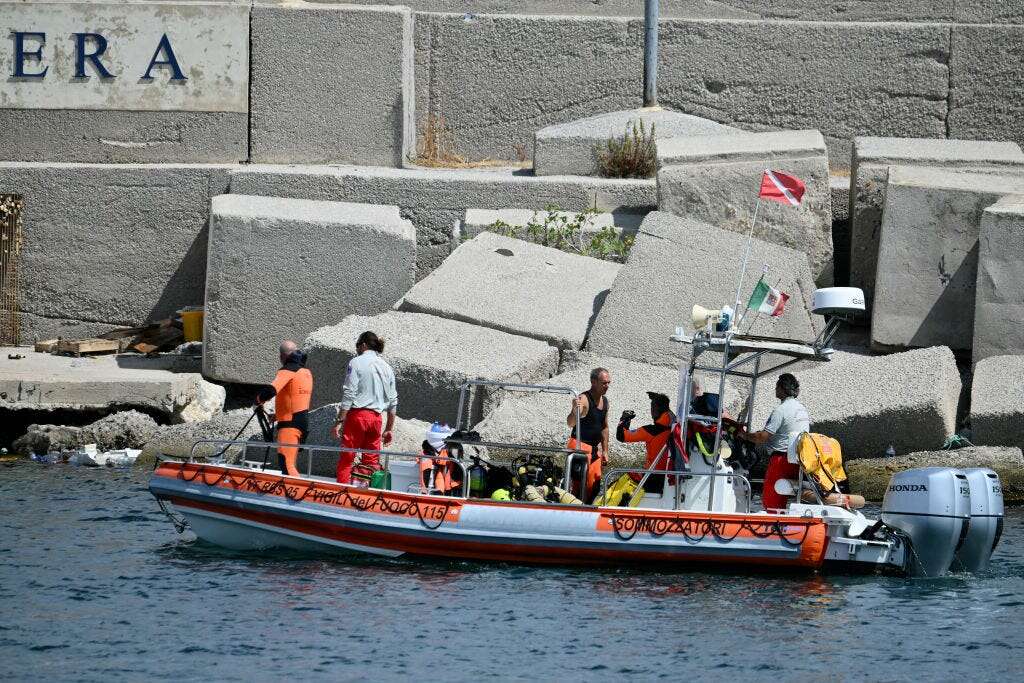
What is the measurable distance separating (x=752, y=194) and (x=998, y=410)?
3.92 m

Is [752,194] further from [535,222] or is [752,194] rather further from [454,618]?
[454,618]

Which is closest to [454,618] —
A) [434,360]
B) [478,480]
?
[478,480]

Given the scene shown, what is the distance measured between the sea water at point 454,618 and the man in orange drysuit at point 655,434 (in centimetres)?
83

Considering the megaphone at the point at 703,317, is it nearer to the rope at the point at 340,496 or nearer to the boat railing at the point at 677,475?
the boat railing at the point at 677,475

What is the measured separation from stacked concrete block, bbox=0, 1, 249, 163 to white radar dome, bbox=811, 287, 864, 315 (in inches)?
372

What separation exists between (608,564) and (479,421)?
3477 millimetres

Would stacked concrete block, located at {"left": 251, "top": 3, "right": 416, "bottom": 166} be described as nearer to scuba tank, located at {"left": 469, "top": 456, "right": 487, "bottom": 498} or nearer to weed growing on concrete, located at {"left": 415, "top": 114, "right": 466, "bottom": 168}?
weed growing on concrete, located at {"left": 415, "top": 114, "right": 466, "bottom": 168}

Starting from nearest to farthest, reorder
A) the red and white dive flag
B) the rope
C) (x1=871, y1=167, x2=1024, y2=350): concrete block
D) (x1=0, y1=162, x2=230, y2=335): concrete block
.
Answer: the rope → the red and white dive flag → (x1=871, y1=167, x2=1024, y2=350): concrete block → (x1=0, y1=162, x2=230, y2=335): concrete block

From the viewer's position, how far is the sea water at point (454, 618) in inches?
367

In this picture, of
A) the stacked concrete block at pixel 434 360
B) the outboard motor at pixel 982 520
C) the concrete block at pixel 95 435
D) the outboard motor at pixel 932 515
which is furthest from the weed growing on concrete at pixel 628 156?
the outboard motor at pixel 982 520

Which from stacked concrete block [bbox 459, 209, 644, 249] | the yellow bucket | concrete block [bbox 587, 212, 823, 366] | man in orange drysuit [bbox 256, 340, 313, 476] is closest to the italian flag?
man in orange drysuit [bbox 256, 340, 313, 476]

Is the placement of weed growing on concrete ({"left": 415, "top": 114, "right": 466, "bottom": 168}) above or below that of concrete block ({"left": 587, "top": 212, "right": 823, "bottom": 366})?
above

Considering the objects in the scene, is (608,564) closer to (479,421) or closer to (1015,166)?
(479,421)

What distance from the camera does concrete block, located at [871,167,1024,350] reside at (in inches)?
647
